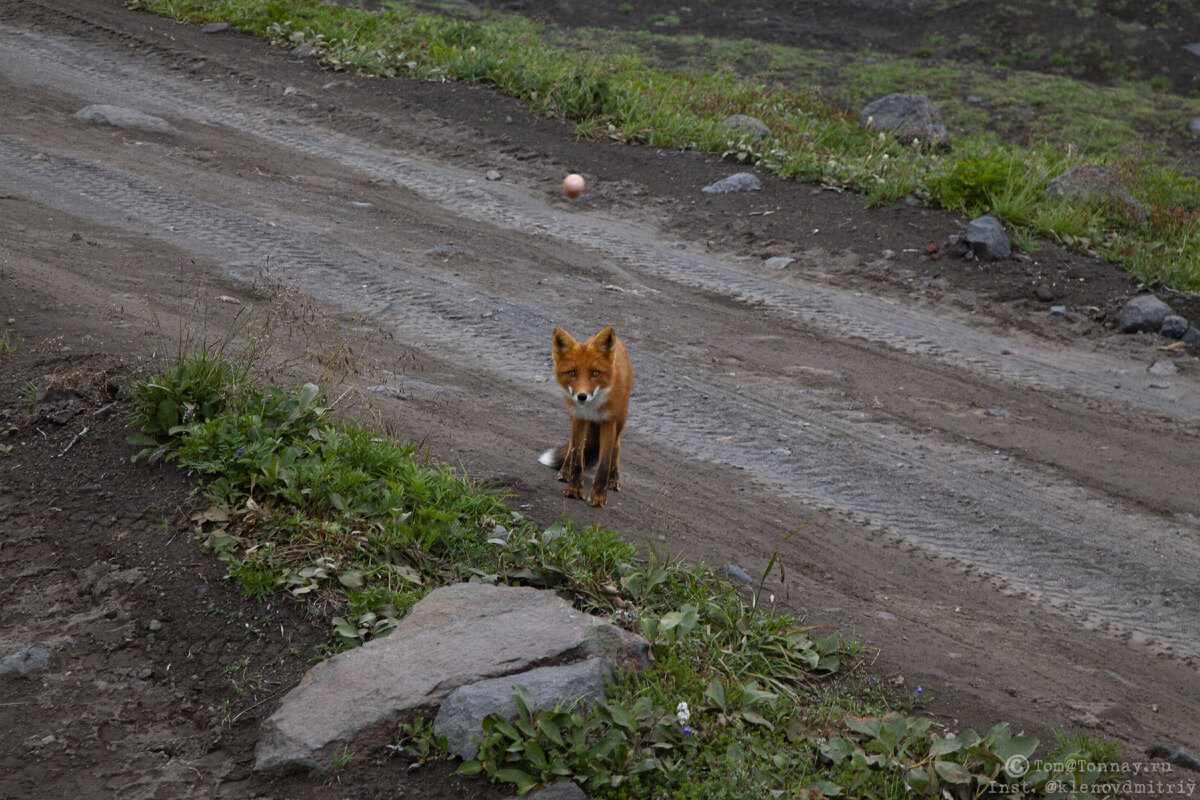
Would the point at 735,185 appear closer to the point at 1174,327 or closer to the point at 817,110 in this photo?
the point at 817,110

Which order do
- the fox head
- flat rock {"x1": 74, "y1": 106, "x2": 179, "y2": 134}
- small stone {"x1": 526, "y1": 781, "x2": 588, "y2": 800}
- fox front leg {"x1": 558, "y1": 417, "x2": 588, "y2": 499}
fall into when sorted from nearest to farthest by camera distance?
small stone {"x1": 526, "y1": 781, "x2": 588, "y2": 800}, the fox head, fox front leg {"x1": 558, "y1": 417, "x2": 588, "y2": 499}, flat rock {"x1": 74, "y1": 106, "x2": 179, "y2": 134}

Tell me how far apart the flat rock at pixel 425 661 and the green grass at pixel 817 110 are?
787cm

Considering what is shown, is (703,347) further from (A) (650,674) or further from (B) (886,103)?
(B) (886,103)

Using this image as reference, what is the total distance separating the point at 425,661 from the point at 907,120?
40.6 ft

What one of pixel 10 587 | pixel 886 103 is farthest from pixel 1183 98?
pixel 10 587

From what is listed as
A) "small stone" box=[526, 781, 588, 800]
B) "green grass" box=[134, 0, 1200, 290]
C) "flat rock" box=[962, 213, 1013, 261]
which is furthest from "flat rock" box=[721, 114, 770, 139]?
"small stone" box=[526, 781, 588, 800]

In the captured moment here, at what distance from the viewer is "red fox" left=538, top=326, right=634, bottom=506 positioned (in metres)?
4.79

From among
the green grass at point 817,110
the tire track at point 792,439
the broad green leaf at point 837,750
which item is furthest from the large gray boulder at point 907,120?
the broad green leaf at point 837,750

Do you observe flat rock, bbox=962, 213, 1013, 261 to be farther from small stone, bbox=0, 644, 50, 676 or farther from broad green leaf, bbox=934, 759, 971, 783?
small stone, bbox=0, 644, 50, 676

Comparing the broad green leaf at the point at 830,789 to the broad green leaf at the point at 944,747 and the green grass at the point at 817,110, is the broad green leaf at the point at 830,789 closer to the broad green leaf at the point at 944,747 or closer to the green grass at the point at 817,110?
the broad green leaf at the point at 944,747

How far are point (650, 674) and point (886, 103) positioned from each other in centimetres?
1252

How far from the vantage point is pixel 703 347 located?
768cm

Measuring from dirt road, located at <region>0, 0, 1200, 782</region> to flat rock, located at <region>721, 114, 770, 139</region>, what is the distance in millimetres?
1027

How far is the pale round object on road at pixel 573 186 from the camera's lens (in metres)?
10.1
